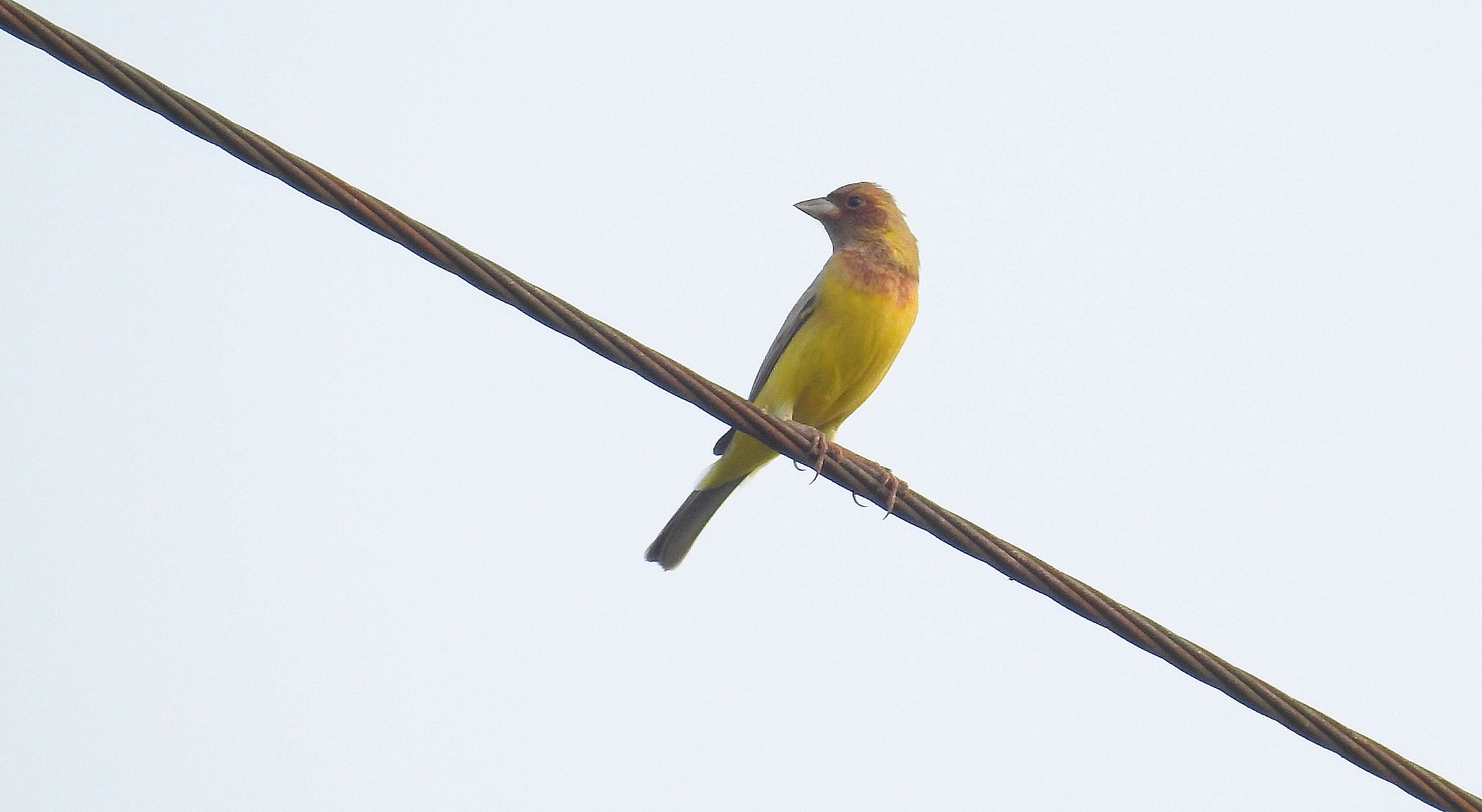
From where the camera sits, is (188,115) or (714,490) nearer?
(188,115)

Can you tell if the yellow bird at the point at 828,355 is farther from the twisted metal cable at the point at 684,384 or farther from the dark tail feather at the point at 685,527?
the twisted metal cable at the point at 684,384

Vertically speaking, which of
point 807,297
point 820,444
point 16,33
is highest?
point 807,297

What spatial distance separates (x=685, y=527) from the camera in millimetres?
6703

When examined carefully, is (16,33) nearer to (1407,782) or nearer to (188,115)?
(188,115)

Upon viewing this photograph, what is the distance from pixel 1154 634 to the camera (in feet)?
11.5

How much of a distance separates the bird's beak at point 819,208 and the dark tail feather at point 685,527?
1425mm

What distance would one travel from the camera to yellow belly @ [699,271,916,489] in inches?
240

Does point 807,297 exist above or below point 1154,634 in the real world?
above

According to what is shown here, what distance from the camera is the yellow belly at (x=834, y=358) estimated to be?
6.10 metres

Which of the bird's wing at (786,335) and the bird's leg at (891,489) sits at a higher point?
the bird's wing at (786,335)

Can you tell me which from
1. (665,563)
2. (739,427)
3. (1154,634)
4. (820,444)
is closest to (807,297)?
(665,563)

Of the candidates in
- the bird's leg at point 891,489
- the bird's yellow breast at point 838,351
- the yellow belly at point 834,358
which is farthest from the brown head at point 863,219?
the bird's leg at point 891,489

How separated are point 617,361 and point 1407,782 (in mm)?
2076

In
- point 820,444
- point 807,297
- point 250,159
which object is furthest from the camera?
point 807,297
